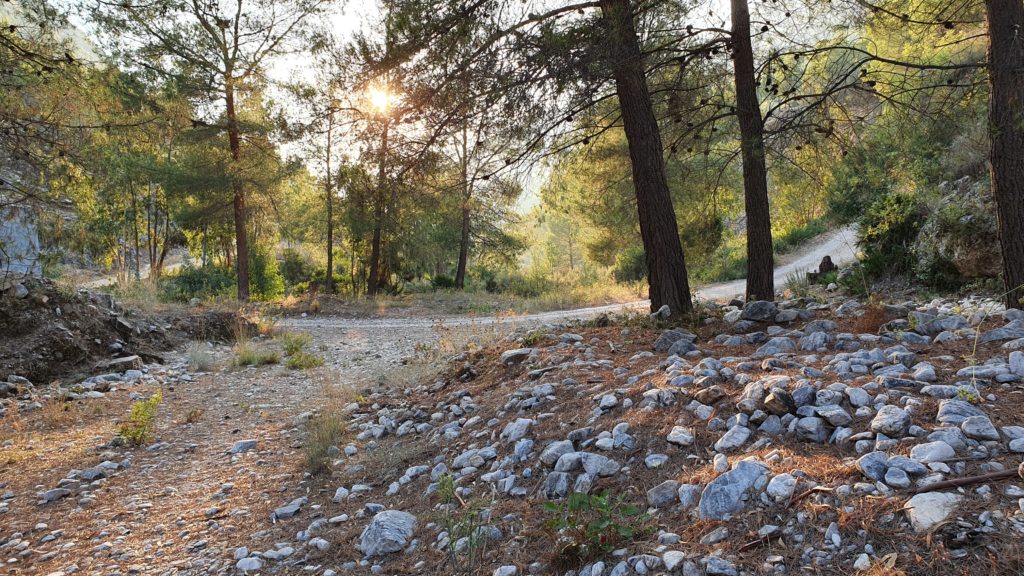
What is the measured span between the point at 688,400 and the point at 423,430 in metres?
2.37

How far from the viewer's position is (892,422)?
2732mm

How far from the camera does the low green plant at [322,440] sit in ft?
14.9

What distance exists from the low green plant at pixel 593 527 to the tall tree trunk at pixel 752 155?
5.05 m

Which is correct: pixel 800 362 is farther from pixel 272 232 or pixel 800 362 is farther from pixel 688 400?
pixel 272 232

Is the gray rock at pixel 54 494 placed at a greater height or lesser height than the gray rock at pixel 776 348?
lesser

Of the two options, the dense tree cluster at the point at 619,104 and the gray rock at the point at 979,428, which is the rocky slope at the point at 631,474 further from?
the dense tree cluster at the point at 619,104

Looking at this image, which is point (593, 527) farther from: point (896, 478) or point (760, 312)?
point (760, 312)

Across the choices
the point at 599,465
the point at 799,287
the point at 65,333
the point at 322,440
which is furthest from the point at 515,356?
the point at 799,287

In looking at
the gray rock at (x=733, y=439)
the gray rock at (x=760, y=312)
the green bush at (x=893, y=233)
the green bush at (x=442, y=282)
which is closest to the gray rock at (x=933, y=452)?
the gray rock at (x=733, y=439)

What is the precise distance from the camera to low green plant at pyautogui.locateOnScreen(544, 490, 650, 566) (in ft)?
8.07

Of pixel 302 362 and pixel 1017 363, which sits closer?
pixel 1017 363

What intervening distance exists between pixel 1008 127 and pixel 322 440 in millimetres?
6772

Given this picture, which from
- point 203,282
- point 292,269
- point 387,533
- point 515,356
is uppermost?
point 292,269

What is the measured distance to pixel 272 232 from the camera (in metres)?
25.2
